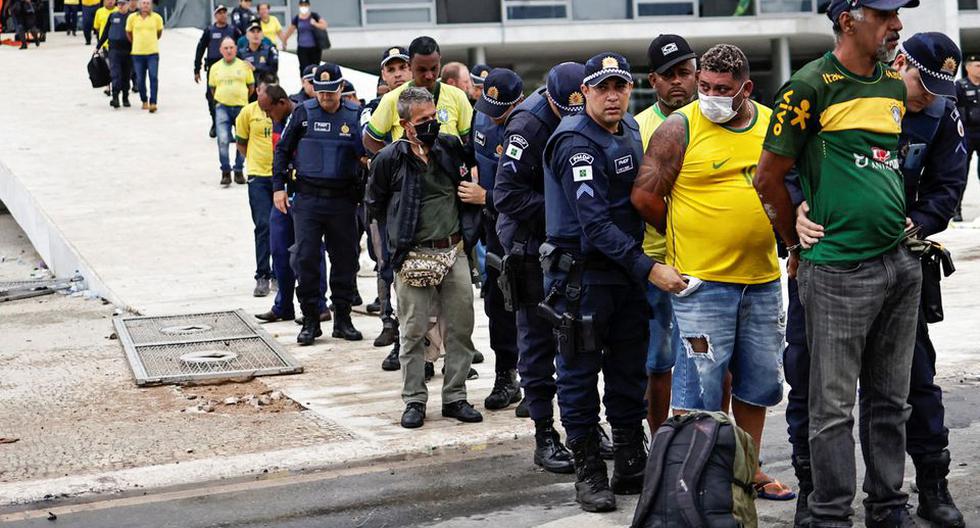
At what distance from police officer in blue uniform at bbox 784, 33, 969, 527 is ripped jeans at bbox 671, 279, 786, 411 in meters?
0.17

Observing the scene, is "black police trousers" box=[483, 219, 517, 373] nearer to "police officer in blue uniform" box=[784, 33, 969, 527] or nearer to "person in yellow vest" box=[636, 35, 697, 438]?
"person in yellow vest" box=[636, 35, 697, 438]

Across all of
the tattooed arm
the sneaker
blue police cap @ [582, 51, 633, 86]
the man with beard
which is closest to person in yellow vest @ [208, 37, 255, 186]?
the sneaker

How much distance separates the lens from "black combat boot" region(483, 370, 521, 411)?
8.09m

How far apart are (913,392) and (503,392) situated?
3.06m

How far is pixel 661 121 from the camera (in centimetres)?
646

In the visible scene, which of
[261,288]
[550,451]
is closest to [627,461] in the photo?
[550,451]

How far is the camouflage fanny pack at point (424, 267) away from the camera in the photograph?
7.80m

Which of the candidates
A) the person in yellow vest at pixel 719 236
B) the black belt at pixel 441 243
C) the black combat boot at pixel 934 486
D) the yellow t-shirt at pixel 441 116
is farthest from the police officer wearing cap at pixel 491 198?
the black combat boot at pixel 934 486

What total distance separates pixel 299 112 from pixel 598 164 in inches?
189

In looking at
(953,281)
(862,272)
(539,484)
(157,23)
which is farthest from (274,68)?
(862,272)

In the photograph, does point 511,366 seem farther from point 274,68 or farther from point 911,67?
point 274,68

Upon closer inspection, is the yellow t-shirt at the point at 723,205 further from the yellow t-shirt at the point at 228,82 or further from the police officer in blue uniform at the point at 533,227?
the yellow t-shirt at the point at 228,82

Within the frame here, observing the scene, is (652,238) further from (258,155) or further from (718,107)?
(258,155)

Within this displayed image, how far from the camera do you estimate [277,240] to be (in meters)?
11.4
